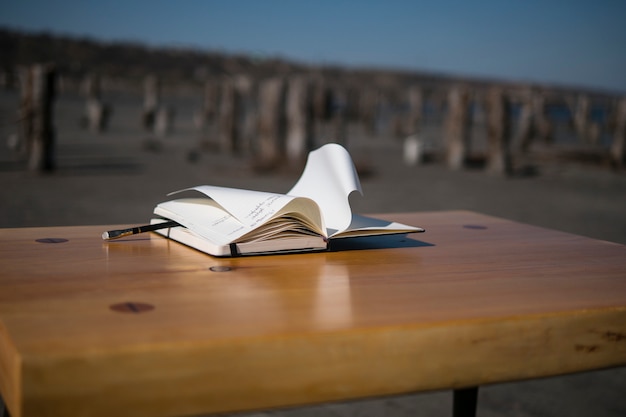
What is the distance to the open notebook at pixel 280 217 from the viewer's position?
5.90 ft

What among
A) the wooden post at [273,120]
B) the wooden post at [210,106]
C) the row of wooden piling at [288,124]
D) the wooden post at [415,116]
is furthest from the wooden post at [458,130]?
the wooden post at [210,106]

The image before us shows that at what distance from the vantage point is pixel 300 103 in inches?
540

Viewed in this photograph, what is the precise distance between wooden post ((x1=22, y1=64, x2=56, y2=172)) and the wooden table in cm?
938

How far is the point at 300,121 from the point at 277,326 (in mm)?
Result: 12607

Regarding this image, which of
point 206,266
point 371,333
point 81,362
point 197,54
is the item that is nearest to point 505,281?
point 371,333

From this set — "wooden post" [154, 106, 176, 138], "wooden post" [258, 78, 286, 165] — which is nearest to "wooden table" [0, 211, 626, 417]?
"wooden post" [258, 78, 286, 165]

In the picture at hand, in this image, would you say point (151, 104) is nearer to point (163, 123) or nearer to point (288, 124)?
point (163, 123)

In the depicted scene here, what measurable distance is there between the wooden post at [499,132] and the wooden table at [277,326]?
12108 millimetres

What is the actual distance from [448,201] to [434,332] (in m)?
8.14

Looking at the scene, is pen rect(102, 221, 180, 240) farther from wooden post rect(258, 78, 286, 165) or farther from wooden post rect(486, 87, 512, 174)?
wooden post rect(486, 87, 512, 174)

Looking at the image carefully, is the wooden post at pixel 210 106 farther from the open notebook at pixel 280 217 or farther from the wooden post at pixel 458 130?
the open notebook at pixel 280 217

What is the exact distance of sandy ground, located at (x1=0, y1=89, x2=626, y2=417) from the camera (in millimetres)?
2752

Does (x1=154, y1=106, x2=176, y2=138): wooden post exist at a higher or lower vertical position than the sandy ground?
higher

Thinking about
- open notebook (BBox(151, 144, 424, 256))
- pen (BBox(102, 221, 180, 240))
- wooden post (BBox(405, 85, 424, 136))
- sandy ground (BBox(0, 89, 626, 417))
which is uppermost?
wooden post (BBox(405, 85, 424, 136))
